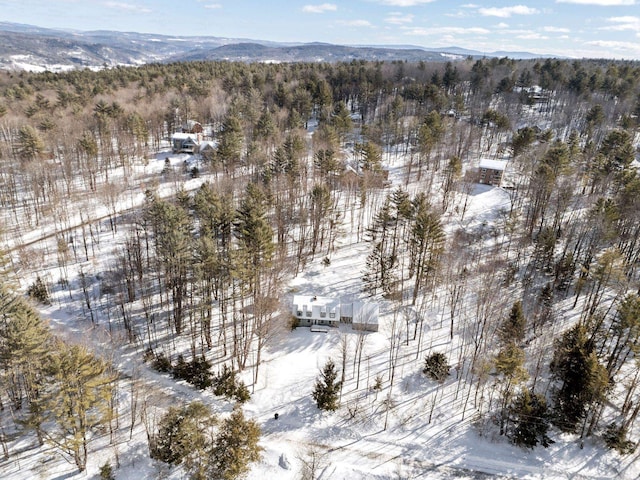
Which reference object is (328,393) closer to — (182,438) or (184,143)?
(182,438)

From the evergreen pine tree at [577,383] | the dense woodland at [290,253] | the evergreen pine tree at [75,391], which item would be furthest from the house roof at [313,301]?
the evergreen pine tree at [577,383]

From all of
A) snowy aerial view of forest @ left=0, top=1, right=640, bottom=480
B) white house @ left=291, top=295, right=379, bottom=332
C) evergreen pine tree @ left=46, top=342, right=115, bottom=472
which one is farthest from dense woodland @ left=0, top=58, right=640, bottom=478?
white house @ left=291, top=295, right=379, bottom=332

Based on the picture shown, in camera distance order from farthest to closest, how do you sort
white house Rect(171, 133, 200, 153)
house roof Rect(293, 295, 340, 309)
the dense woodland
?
white house Rect(171, 133, 200, 153) → house roof Rect(293, 295, 340, 309) → the dense woodland

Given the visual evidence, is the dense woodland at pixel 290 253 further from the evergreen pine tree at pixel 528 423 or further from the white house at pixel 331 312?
the white house at pixel 331 312

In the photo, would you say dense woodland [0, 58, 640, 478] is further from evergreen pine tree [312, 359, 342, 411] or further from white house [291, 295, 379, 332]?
white house [291, 295, 379, 332]

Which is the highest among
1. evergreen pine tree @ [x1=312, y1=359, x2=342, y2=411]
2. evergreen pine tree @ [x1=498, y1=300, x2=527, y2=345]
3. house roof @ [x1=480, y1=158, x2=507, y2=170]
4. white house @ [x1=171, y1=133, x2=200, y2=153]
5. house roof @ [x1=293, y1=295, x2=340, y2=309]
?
house roof @ [x1=480, y1=158, x2=507, y2=170]

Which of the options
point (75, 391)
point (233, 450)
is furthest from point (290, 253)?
point (75, 391)
